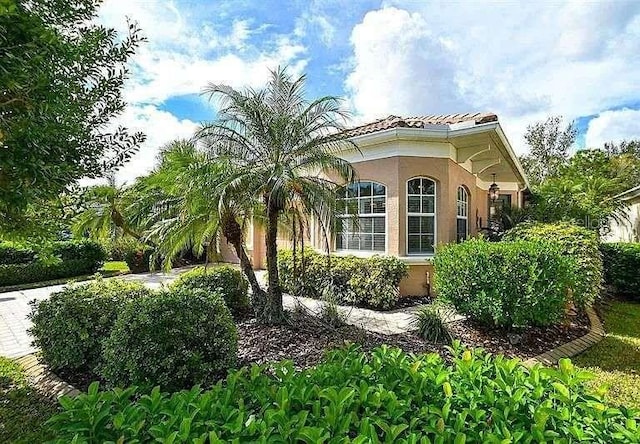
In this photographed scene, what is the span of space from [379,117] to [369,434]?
13571 mm

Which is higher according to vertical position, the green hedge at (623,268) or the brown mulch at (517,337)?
the green hedge at (623,268)

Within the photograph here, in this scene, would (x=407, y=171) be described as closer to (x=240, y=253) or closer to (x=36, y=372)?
(x=240, y=253)

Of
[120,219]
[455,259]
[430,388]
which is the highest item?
[120,219]

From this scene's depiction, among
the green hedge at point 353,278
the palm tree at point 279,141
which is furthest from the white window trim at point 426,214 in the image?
the palm tree at point 279,141

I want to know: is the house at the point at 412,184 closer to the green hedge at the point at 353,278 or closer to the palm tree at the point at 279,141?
the green hedge at the point at 353,278

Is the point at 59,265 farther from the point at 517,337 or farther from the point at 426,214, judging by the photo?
the point at 517,337

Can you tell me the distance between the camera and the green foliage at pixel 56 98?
3.27 meters

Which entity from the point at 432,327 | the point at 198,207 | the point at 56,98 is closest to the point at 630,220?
the point at 432,327

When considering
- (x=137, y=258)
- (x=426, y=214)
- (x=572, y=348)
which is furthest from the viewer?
(x=137, y=258)

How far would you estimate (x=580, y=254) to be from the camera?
9.42m

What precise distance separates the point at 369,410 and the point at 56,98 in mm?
3986

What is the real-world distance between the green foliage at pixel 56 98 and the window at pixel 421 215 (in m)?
9.12

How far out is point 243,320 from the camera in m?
9.43

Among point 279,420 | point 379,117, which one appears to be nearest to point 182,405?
point 279,420
